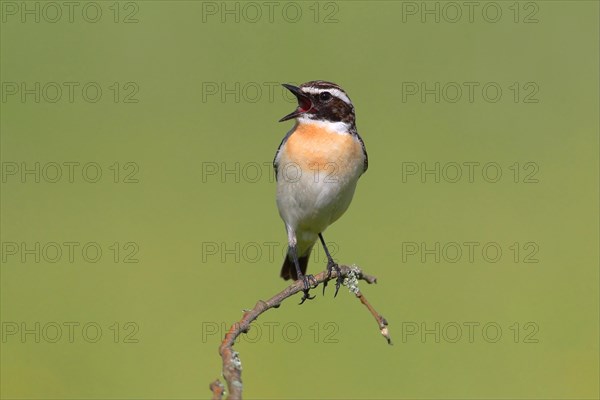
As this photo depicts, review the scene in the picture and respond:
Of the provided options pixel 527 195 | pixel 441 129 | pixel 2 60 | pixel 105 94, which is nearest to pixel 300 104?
pixel 527 195

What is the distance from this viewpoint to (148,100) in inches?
512

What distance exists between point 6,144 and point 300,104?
→ 6747 millimetres

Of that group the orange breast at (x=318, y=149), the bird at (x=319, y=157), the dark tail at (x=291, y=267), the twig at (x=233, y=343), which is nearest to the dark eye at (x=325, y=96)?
the bird at (x=319, y=157)

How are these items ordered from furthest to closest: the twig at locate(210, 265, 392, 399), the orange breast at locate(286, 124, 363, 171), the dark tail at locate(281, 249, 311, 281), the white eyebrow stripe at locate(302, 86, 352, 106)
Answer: the dark tail at locate(281, 249, 311, 281), the orange breast at locate(286, 124, 363, 171), the white eyebrow stripe at locate(302, 86, 352, 106), the twig at locate(210, 265, 392, 399)

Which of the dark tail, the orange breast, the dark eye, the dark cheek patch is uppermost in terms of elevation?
the dark eye

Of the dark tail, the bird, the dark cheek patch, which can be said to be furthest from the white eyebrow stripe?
the dark tail

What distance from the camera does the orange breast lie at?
6168 millimetres

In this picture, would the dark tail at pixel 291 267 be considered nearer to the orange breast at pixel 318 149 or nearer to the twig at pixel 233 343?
the orange breast at pixel 318 149

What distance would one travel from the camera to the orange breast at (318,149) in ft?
20.2

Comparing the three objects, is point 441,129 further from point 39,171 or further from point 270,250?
point 39,171

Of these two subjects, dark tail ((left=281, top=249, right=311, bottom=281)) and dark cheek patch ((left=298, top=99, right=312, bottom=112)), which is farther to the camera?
dark tail ((left=281, top=249, right=311, bottom=281))

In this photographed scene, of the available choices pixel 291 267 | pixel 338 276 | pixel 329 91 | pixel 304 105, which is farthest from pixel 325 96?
pixel 338 276

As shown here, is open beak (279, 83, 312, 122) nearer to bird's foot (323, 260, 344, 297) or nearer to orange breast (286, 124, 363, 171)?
orange breast (286, 124, 363, 171)

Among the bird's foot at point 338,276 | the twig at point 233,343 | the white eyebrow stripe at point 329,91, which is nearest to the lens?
the twig at point 233,343
